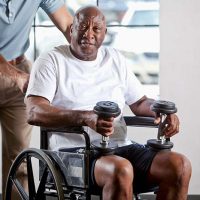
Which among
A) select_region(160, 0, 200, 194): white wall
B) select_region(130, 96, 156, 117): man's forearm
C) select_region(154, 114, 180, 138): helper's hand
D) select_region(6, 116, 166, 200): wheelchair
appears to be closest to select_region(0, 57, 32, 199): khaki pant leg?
select_region(6, 116, 166, 200): wheelchair

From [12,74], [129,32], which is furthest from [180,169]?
[129,32]

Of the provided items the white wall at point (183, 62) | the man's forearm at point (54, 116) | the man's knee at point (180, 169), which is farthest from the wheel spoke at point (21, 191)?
the white wall at point (183, 62)

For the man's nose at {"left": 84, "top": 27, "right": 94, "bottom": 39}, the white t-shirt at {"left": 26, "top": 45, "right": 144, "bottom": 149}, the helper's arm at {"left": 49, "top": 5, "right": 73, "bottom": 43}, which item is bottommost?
the white t-shirt at {"left": 26, "top": 45, "right": 144, "bottom": 149}

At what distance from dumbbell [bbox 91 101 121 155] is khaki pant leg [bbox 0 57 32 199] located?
0.58 metres

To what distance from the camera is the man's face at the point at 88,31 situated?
237 cm

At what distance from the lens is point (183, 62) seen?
11.0ft

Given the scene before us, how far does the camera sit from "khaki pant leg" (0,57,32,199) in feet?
8.71

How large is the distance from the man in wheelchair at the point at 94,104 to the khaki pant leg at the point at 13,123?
0.36m

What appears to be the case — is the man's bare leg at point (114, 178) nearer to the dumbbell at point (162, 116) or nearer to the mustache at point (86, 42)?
the dumbbell at point (162, 116)

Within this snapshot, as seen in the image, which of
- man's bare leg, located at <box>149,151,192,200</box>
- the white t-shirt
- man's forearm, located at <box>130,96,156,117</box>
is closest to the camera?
man's bare leg, located at <box>149,151,192,200</box>

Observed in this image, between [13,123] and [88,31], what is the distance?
2.28 ft

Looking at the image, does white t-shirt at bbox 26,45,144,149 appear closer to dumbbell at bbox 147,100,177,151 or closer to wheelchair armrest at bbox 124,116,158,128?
wheelchair armrest at bbox 124,116,158,128

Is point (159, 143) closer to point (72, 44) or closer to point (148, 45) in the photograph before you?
point (72, 44)

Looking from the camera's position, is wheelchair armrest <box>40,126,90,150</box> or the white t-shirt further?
the white t-shirt
